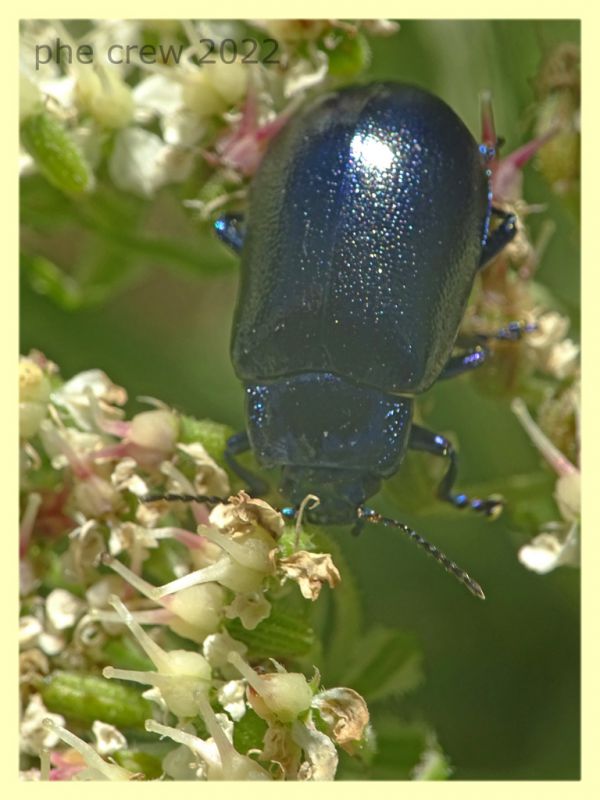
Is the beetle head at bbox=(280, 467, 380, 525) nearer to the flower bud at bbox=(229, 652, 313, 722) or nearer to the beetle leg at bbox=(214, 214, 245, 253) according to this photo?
the flower bud at bbox=(229, 652, 313, 722)

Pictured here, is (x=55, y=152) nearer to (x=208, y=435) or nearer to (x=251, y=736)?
(x=208, y=435)

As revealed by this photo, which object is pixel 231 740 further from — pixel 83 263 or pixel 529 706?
pixel 83 263

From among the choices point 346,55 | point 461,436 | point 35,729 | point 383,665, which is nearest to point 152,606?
point 35,729

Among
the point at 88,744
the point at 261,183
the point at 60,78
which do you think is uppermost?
the point at 60,78

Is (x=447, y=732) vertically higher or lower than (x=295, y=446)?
lower

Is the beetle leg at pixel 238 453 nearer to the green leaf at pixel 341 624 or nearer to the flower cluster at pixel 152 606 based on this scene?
the flower cluster at pixel 152 606

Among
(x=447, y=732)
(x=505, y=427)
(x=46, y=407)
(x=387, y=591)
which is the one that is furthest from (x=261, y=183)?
(x=447, y=732)

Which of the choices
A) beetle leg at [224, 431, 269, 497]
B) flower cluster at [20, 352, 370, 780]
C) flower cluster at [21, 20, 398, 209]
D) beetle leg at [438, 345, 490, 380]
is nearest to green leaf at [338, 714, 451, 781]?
flower cluster at [20, 352, 370, 780]
